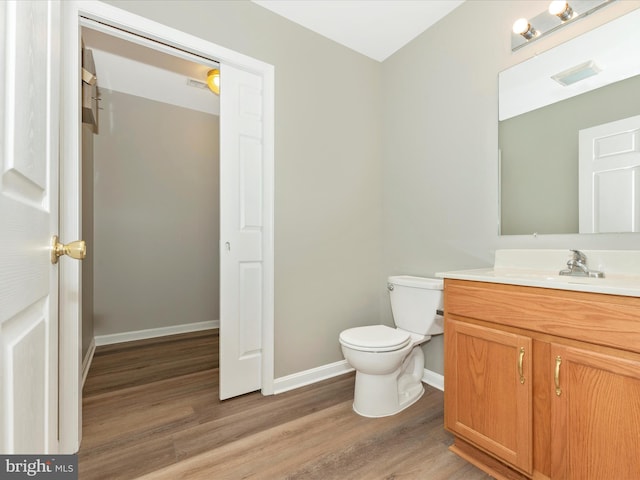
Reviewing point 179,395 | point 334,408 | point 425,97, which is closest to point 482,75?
point 425,97

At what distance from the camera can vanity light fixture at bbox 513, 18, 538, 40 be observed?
157cm

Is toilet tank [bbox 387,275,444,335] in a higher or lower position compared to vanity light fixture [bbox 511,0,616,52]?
lower

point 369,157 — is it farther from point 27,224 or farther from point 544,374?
point 27,224

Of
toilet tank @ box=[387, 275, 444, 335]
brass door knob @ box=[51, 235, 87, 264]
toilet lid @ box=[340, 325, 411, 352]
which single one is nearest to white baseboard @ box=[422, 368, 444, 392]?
toilet tank @ box=[387, 275, 444, 335]

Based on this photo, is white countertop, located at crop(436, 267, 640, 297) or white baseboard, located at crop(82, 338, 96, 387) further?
white baseboard, located at crop(82, 338, 96, 387)

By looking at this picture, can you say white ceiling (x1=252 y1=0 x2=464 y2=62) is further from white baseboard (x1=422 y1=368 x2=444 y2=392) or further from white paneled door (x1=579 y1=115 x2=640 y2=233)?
white baseboard (x1=422 y1=368 x2=444 y2=392)

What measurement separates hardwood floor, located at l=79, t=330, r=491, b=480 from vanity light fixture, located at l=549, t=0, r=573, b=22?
83.2 inches

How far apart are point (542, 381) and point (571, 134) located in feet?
3.85

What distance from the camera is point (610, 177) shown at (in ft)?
4.60

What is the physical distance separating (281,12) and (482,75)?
1313mm

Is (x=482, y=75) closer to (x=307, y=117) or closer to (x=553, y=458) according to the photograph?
(x=307, y=117)

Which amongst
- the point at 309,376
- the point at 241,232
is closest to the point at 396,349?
the point at 309,376

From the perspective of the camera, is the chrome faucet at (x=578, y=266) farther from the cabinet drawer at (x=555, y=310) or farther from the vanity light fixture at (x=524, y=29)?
the vanity light fixture at (x=524, y=29)

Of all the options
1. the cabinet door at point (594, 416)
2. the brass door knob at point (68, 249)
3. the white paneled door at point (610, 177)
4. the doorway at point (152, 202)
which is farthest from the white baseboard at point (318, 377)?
the doorway at point (152, 202)
